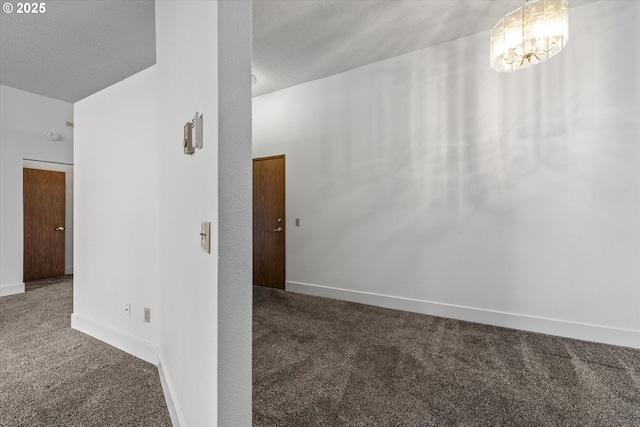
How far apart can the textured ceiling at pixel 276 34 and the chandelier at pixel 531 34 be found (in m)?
0.76

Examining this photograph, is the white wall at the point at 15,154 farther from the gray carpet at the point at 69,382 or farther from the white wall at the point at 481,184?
the white wall at the point at 481,184

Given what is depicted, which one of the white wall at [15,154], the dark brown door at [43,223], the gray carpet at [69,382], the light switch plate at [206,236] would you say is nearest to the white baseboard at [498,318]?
the gray carpet at [69,382]

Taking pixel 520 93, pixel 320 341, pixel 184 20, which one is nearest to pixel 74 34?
pixel 184 20

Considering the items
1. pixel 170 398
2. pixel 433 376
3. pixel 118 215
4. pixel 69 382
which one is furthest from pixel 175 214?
pixel 433 376

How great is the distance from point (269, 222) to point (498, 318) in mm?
3170

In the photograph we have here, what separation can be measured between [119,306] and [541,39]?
12.3 feet

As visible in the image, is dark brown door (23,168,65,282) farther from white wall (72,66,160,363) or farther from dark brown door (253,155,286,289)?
dark brown door (253,155,286,289)

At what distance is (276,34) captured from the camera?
2.88 meters

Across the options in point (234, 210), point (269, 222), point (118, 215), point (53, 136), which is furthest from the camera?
point (53, 136)

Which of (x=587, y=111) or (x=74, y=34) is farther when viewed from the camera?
(x=74, y=34)

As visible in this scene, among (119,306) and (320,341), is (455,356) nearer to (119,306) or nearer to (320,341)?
(320,341)

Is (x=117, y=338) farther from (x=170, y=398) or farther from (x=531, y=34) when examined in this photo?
(x=531, y=34)

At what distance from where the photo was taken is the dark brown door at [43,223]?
4734 millimetres

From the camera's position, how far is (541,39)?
6.14 ft
